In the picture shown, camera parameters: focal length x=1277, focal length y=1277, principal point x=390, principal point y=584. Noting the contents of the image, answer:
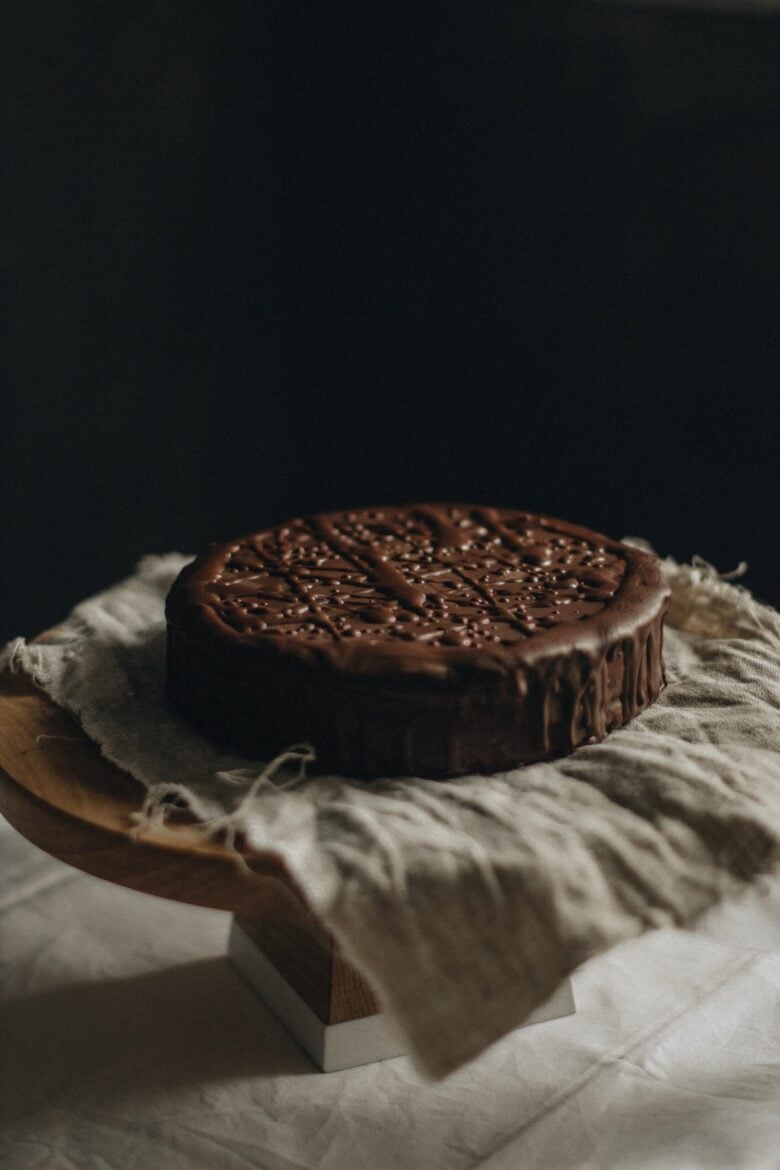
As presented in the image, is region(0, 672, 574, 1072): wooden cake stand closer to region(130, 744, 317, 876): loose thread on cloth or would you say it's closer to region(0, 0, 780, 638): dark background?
region(130, 744, 317, 876): loose thread on cloth

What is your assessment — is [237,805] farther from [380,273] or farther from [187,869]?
[380,273]

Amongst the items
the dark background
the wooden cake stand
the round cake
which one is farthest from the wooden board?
the dark background

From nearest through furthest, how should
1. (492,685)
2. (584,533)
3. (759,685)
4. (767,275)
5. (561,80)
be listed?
(492,685)
(759,685)
(584,533)
(767,275)
(561,80)

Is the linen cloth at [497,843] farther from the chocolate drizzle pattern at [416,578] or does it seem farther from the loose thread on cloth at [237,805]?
the chocolate drizzle pattern at [416,578]

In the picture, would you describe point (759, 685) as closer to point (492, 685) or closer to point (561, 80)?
point (492, 685)

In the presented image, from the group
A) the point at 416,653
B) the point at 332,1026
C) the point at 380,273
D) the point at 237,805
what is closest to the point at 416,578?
the point at 416,653

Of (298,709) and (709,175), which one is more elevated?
(709,175)

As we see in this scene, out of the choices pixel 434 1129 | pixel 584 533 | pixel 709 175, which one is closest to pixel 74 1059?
pixel 434 1129
